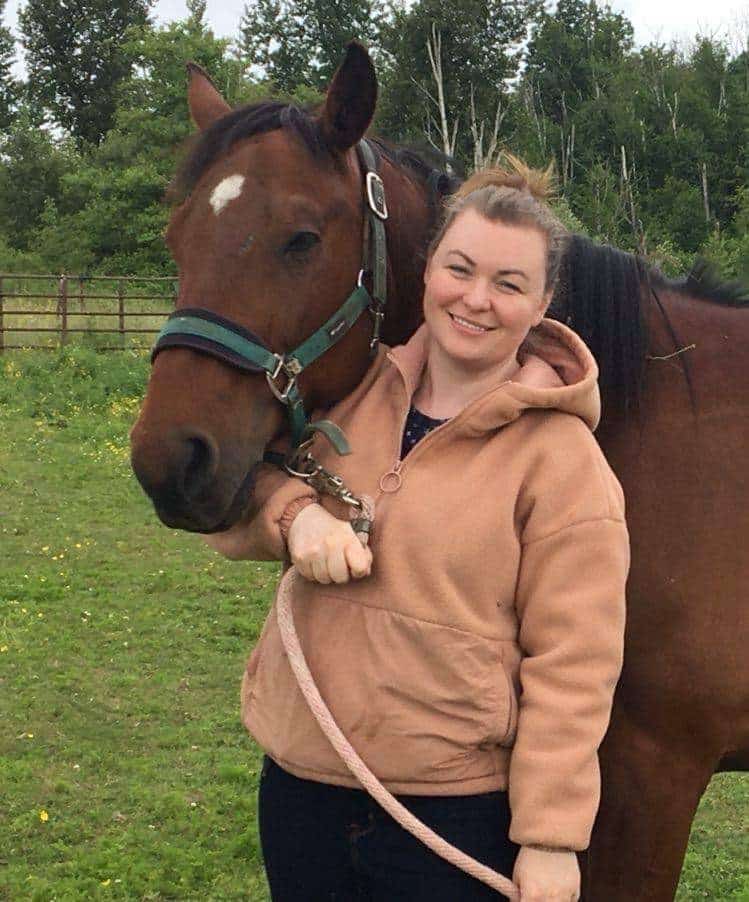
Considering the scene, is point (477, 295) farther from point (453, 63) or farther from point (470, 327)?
point (453, 63)

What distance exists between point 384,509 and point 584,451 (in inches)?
13.1

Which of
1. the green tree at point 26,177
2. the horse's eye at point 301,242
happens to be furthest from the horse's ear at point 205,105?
the green tree at point 26,177

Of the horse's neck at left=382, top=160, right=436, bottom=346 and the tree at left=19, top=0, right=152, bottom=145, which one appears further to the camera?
the tree at left=19, top=0, right=152, bottom=145

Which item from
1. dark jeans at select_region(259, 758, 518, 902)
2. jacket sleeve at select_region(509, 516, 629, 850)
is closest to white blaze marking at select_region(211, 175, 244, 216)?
jacket sleeve at select_region(509, 516, 629, 850)

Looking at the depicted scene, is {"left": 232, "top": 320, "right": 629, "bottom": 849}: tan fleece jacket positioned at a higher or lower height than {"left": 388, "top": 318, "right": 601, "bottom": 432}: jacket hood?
lower

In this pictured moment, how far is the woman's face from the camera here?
1.57 metres

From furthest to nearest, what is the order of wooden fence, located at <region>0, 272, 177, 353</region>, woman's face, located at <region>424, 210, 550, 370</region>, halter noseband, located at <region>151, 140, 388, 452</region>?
wooden fence, located at <region>0, 272, 177, 353</region>
halter noseband, located at <region>151, 140, 388, 452</region>
woman's face, located at <region>424, 210, 550, 370</region>

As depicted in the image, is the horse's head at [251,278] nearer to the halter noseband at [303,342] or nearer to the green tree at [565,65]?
the halter noseband at [303,342]

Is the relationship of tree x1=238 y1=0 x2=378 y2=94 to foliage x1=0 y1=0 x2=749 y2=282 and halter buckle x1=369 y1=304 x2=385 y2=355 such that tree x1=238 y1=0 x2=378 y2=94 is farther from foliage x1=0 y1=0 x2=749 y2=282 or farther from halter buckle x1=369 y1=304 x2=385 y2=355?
halter buckle x1=369 y1=304 x2=385 y2=355

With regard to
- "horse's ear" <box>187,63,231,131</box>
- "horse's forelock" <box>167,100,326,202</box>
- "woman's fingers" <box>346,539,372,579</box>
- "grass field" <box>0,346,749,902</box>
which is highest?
"horse's ear" <box>187,63,231,131</box>

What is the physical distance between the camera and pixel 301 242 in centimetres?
179

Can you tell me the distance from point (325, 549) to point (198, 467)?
27cm

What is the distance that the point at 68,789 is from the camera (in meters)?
4.04

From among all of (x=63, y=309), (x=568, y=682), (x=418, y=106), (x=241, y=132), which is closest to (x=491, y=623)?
(x=568, y=682)
